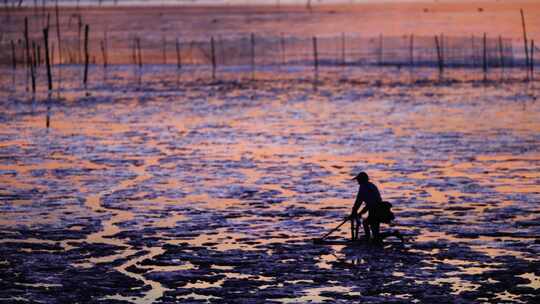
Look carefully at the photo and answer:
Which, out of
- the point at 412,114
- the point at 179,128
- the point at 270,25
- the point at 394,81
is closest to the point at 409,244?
the point at 179,128

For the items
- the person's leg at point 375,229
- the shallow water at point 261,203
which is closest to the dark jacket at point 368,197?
the person's leg at point 375,229

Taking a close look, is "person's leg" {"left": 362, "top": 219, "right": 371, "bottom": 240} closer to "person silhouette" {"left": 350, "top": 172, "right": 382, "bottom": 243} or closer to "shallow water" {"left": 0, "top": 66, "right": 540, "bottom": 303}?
"person silhouette" {"left": 350, "top": 172, "right": 382, "bottom": 243}

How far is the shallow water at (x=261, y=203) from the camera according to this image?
1459 centimetres

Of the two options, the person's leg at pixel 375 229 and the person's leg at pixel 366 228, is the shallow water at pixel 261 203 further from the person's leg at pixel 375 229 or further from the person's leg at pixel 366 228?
the person's leg at pixel 366 228

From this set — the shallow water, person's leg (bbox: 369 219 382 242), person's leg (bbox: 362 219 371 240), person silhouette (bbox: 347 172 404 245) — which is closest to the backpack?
person silhouette (bbox: 347 172 404 245)

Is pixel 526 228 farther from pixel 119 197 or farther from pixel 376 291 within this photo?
pixel 119 197

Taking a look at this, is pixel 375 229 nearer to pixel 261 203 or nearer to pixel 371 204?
pixel 371 204

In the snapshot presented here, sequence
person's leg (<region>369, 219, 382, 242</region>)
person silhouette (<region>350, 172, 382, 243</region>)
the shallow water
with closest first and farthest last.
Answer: the shallow water < person silhouette (<region>350, 172, 382, 243</region>) < person's leg (<region>369, 219, 382, 242</region>)

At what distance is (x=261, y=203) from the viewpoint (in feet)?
70.9

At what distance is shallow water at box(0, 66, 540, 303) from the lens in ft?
47.9

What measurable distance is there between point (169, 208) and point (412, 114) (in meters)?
25.7

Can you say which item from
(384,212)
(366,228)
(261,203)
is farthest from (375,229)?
(261,203)

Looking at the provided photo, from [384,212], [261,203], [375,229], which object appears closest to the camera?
[384,212]

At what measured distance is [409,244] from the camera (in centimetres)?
1714
